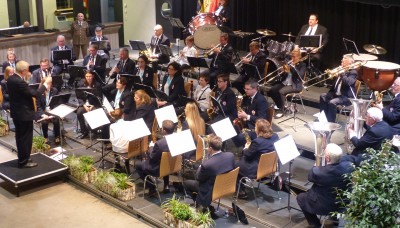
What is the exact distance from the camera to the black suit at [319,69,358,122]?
7.61 meters

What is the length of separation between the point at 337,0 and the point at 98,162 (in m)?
6.88

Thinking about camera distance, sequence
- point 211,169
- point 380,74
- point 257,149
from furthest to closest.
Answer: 1. point 380,74
2. point 257,149
3. point 211,169

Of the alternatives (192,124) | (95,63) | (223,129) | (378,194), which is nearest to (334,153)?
(378,194)

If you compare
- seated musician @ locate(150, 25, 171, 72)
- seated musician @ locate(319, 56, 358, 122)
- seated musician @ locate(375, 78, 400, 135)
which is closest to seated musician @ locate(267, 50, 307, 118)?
seated musician @ locate(319, 56, 358, 122)

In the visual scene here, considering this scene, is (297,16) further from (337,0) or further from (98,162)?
(98,162)

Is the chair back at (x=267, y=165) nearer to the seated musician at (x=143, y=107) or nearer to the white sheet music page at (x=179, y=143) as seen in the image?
the white sheet music page at (x=179, y=143)

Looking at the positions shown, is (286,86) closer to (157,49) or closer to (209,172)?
(157,49)

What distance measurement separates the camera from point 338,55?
36.9 feet

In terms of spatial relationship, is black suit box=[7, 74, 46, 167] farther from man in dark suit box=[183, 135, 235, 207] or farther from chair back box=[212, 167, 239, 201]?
chair back box=[212, 167, 239, 201]

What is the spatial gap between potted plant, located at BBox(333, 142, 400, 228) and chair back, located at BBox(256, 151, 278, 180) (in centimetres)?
148

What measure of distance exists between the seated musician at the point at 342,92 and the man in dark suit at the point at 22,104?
4.54 meters

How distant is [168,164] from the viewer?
6.05 metres

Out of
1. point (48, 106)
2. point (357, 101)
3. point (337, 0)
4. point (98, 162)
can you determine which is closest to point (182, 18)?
point (337, 0)

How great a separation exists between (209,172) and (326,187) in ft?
4.24
